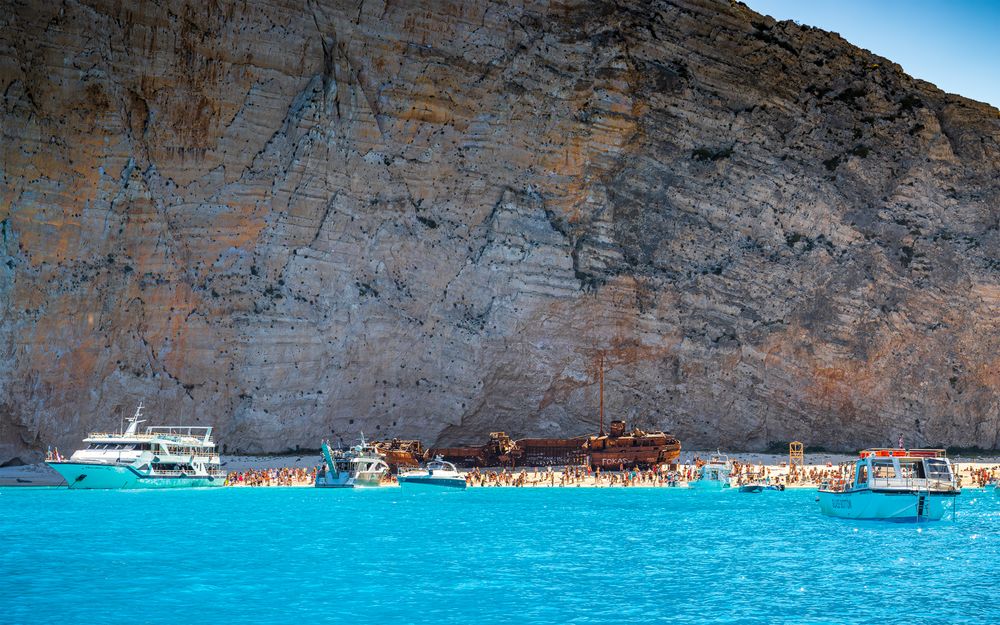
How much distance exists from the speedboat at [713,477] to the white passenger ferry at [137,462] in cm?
2547

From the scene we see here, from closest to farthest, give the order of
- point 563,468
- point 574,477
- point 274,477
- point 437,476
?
1. point 437,476
2. point 274,477
3. point 574,477
4. point 563,468

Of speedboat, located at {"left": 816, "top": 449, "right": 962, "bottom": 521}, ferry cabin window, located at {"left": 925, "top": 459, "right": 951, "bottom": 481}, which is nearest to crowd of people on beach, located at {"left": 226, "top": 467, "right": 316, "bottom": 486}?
speedboat, located at {"left": 816, "top": 449, "right": 962, "bottom": 521}

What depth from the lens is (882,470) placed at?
44.3 m

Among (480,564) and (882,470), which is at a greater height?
(882,470)

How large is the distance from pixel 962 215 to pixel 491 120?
30712 millimetres

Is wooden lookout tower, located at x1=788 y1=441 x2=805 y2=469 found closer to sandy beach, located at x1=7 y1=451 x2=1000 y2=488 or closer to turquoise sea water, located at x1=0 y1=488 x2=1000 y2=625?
sandy beach, located at x1=7 y1=451 x2=1000 y2=488

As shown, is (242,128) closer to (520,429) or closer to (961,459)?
(520,429)

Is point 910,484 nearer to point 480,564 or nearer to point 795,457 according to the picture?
point 480,564

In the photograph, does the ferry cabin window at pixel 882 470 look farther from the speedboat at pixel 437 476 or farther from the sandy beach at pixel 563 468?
the speedboat at pixel 437 476

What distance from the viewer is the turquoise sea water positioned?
25.4 metres

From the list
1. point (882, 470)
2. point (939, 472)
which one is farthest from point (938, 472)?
point (882, 470)

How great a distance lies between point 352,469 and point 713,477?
1913 centimetres

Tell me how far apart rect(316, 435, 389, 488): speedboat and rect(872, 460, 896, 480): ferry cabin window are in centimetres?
2646

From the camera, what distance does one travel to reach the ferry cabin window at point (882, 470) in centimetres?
4325
